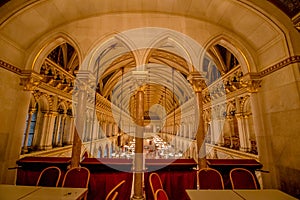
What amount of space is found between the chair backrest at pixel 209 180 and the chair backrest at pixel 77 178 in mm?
2093

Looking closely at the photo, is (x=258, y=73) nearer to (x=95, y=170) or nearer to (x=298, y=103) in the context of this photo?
(x=298, y=103)

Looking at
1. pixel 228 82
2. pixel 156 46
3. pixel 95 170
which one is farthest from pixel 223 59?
pixel 95 170

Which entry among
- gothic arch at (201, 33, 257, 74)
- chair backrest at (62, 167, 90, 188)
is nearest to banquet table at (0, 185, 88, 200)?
chair backrest at (62, 167, 90, 188)

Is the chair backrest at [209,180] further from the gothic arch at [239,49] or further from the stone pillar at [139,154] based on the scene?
the gothic arch at [239,49]

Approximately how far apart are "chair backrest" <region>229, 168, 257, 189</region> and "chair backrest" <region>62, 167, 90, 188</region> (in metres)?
2.72

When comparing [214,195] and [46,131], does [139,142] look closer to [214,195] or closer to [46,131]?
[214,195]

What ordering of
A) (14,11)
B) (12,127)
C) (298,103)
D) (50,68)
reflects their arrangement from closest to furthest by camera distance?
(298,103) → (14,11) → (12,127) → (50,68)

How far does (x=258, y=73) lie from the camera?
386 cm

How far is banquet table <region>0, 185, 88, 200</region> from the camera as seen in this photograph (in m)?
1.94

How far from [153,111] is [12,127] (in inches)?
1002

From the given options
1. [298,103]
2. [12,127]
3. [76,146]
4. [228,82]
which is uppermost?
[228,82]

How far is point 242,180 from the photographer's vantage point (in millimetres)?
2842

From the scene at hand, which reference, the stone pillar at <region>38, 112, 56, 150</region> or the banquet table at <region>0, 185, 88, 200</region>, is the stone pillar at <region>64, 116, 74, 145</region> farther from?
the banquet table at <region>0, 185, 88, 200</region>

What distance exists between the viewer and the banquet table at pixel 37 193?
1.94 m
